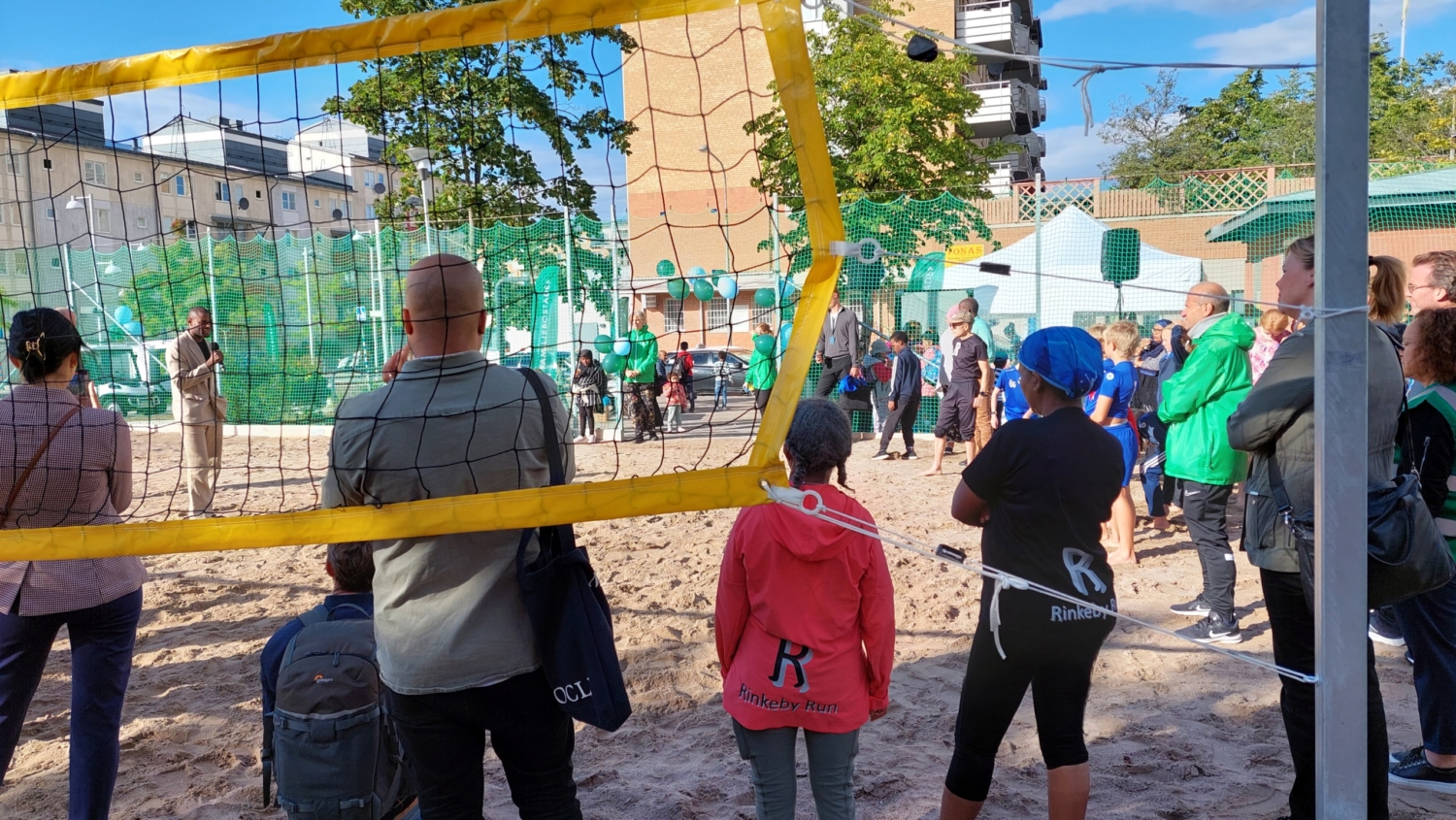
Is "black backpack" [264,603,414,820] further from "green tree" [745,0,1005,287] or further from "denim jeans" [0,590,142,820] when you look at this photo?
"green tree" [745,0,1005,287]

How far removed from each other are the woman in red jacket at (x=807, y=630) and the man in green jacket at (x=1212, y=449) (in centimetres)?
298

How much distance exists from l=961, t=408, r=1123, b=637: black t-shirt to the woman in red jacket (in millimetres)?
353

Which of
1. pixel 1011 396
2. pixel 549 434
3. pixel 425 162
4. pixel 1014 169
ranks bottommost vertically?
pixel 1011 396

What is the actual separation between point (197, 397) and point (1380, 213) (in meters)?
12.9

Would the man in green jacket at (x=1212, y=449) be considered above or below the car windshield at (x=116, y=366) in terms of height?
below

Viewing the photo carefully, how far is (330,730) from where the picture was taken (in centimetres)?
222

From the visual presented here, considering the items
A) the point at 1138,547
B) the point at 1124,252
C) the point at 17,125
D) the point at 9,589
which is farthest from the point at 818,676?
the point at 1124,252

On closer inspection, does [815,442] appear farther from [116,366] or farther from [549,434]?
[116,366]

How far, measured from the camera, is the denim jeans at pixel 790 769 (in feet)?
7.55

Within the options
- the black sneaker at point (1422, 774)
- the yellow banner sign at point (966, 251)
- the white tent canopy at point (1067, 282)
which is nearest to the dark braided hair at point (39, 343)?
the black sneaker at point (1422, 774)

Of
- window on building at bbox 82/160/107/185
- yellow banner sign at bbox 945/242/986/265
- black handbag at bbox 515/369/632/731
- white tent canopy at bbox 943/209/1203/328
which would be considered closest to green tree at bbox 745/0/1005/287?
yellow banner sign at bbox 945/242/986/265

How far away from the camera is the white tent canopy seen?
11.0 m

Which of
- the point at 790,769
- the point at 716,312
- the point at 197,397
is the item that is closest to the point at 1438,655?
the point at 790,769

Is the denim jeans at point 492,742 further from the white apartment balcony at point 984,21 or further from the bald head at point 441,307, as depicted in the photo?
the white apartment balcony at point 984,21
